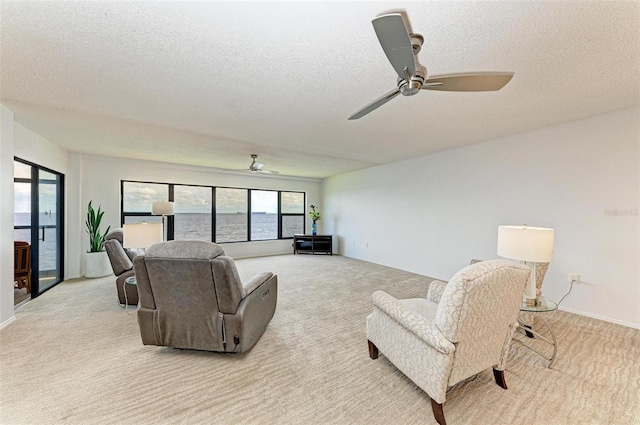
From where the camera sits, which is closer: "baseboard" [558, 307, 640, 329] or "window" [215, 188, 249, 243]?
"baseboard" [558, 307, 640, 329]

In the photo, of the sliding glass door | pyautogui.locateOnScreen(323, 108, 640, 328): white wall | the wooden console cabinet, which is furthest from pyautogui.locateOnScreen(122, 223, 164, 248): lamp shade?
the wooden console cabinet

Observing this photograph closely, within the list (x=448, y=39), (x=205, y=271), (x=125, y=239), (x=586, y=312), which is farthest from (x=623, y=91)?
(x=125, y=239)

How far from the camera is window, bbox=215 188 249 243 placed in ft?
22.4

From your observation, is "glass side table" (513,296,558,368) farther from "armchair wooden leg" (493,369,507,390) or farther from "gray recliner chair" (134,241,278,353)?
"gray recliner chair" (134,241,278,353)

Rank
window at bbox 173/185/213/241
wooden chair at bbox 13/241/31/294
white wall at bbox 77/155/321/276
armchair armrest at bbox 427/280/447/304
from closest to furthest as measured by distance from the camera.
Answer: armchair armrest at bbox 427/280/447/304
wooden chair at bbox 13/241/31/294
white wall at bbox 77/155/321/276
window at bbox 173/185/213/241

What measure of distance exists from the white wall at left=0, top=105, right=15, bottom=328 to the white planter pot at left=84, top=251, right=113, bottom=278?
193 centimetres

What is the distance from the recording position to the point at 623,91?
2430mm

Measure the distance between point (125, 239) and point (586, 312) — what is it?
5609mm

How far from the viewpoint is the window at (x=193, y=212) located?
20.6 ft

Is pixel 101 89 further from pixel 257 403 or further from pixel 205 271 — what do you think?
pixel 257 403

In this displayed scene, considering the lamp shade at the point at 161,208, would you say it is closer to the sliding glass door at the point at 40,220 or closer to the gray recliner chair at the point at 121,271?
the sliding glass door at the point at 40,220

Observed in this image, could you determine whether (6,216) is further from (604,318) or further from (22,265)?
(604,318)

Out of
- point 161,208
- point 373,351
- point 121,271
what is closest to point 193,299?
point 373,351

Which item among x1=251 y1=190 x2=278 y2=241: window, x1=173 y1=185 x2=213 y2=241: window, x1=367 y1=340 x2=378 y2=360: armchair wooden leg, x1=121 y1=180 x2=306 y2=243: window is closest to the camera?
x1=367 y1=340 x2=378 y2=360: armchair wooden leg
